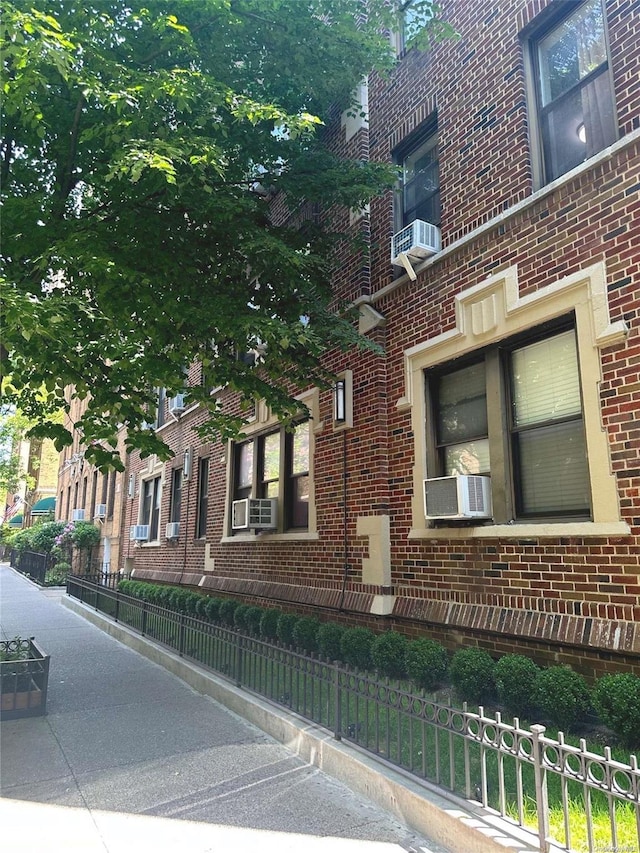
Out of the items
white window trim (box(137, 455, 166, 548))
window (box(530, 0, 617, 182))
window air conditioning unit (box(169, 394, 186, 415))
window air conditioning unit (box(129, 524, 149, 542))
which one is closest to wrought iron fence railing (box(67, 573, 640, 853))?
window (box(530, 0, 617, 182))

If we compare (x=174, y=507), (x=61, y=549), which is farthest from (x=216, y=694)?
(x=61, y=549)

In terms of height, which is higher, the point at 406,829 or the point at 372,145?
the point at 372,145

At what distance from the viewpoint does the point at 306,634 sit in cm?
752

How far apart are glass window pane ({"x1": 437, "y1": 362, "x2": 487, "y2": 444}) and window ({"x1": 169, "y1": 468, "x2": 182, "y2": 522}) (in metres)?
9.21

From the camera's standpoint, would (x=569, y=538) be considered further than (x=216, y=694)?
No

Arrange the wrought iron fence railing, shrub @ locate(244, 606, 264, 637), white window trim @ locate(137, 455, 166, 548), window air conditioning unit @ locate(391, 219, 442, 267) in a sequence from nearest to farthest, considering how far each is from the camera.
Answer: the wrought iron fence railing → window air conditioning unit @ locate(391, 219, 442, 267) → shrub @ locate(244, 606, 264, 637) → white window trim @ locate(137, 455, 166, 548)

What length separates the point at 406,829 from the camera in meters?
3.66

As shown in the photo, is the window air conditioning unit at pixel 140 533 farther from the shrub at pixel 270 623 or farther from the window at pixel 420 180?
the window at pixel 420 180

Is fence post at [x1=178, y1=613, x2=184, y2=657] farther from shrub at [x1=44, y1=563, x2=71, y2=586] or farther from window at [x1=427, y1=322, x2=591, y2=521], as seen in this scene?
shrub at [x1=44, y1=563, x2=71, y2=586]

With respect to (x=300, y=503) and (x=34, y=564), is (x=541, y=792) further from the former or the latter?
(x=34, y=564)

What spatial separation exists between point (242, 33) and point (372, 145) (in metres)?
2.57

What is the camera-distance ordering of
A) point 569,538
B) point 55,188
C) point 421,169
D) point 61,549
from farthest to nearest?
point 61,549
point 421,169
point 55,188
point 569,538

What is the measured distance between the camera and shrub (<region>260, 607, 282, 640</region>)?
27.5ft

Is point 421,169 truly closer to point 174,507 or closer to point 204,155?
point 204,155
